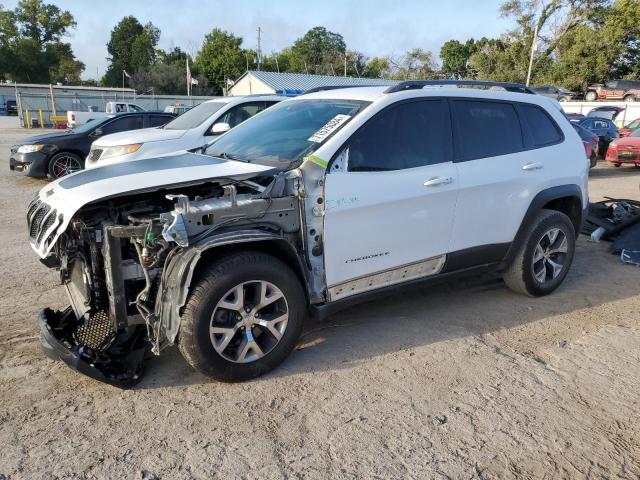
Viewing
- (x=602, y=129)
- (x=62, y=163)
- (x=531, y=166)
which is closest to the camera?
(x=531, y=166)

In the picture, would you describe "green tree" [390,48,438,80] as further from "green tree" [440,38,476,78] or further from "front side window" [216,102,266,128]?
"front side window" [216,102,266,128]

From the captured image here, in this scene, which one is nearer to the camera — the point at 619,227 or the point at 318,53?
the point at 619,227

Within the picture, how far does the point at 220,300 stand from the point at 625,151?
51.8 feet

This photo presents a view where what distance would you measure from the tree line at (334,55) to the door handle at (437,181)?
42.2m

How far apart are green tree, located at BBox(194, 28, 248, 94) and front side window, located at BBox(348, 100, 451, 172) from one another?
71214 millimetres

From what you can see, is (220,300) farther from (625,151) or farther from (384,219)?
(625,151)

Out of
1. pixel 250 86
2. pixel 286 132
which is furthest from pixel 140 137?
pixel 250 86

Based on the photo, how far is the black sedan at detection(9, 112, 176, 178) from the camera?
1138 centimetres

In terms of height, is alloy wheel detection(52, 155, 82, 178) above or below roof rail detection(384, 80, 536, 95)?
below

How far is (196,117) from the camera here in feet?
31.5

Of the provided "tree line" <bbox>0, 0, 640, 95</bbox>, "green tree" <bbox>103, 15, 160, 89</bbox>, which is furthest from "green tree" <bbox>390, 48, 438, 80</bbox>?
"green tree" <bbox>103, 15, 160, 89</bbox>

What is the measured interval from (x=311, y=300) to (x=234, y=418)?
96 centimetres

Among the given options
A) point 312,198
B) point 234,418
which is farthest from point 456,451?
point 312,198

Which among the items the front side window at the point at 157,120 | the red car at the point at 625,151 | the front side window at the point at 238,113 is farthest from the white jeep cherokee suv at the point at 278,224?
the red car at the point at 625,151
